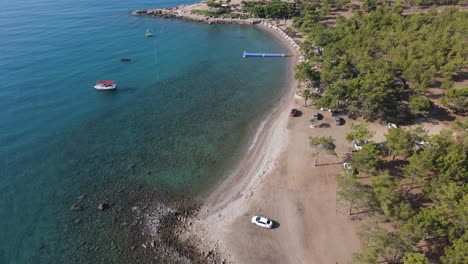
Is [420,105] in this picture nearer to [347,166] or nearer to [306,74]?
[347,166]

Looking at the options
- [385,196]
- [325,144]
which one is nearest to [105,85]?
[325,144]

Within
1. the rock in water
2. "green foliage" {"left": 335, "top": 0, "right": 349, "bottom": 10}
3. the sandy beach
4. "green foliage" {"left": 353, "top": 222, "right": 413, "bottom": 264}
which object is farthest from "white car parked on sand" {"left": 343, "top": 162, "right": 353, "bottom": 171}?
"green foliage" {"left": 335, "top": 0, "right": 349, "bottom": 10}

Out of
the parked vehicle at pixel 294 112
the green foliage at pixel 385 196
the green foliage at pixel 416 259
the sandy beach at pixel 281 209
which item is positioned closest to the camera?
Result: the green foliage at pixel 416 259

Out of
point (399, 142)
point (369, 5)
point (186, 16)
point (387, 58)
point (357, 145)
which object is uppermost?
point (369, 5)

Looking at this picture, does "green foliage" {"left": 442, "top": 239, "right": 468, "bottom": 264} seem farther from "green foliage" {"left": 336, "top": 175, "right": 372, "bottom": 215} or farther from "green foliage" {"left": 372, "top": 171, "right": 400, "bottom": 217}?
"green foliage" {"left": 336, "top": 175, "right": 372, "bottom": 215}

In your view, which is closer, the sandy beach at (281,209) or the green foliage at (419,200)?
the green foliage at (419,200)

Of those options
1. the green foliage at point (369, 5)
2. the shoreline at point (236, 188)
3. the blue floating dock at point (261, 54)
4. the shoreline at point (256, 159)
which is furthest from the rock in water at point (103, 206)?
the green foliage at point (369, 5)

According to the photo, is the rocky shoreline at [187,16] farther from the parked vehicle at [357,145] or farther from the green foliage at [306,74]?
the parked vehicle at [357,145]
